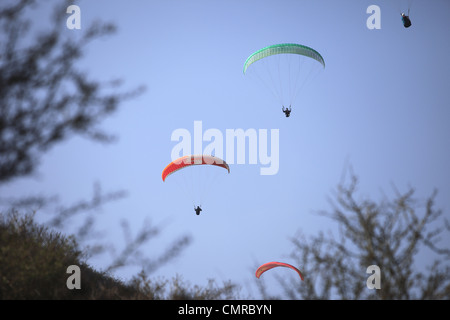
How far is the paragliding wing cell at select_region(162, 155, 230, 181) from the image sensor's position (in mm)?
19625

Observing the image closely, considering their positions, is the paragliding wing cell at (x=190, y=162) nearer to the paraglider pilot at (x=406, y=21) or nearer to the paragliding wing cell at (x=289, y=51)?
the paragliding wing cell at (x=289, y=51)

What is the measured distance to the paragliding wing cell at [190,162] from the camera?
1962 centimetres

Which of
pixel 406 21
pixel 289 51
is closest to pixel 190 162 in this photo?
pixel 289 51

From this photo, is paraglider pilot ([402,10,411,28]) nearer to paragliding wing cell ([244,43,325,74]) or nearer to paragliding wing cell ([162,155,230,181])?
paragliding wing cell ([244,43,325,74])

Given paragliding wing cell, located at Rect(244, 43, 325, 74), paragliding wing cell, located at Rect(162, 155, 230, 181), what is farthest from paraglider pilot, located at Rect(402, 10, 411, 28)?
paragliding wing cell, located at Rect(162, 155, 230, 181)

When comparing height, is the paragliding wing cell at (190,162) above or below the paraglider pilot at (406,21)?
below

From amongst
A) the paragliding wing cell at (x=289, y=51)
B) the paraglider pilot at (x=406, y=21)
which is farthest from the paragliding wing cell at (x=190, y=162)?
Result: the paraglider pilot at (x=406, y=21)

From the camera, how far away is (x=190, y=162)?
1980 centimetres

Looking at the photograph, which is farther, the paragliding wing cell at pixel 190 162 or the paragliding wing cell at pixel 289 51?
the paragliding wing cell at pixel 289 51
